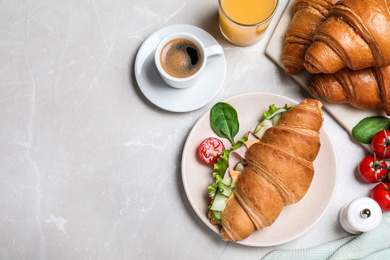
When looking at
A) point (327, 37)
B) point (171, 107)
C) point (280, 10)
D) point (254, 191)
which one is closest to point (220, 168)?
point (254, 191)

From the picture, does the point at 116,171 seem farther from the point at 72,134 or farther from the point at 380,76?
the point at 380,76

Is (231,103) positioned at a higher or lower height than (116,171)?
higher

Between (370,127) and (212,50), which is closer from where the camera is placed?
(212,50)

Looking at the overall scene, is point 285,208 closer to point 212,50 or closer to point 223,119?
point 223,119

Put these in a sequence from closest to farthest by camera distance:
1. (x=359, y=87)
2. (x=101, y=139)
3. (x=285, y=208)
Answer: (x=359, y=87) < (x=285, y=208) < (x=101, y=139)

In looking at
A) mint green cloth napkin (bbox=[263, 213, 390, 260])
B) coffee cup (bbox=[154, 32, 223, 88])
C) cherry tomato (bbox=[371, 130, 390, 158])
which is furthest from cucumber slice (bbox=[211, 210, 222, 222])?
cherry tomato (bbox=[371, 130, 390, 158])

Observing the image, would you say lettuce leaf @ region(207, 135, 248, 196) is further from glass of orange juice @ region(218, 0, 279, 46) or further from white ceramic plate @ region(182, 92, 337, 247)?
glass of orange juice @ region(218, 0, 279, 46)

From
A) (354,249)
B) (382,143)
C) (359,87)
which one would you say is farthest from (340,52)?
(354,249)
